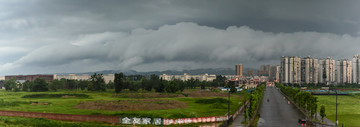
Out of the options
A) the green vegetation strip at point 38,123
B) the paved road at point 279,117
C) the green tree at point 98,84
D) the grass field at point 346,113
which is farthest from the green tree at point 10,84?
the grass field at point 346,113

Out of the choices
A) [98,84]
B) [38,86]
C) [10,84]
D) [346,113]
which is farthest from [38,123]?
[10,84]

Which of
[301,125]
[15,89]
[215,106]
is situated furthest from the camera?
[15,89]

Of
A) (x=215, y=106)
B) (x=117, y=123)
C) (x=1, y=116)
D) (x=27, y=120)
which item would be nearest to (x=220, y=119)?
(x=117, y=123)

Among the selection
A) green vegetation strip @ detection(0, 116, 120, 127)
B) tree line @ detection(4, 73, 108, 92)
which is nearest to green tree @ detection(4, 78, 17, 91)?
tree line @ detection(4, 73, 108, 92)

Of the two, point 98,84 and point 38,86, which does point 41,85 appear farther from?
point 98,84

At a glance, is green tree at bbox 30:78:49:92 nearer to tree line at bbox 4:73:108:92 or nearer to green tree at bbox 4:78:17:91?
tree line at bbox 4:73:108:92

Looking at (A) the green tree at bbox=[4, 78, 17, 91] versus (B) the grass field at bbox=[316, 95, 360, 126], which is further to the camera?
(A) the green tree at bbox=[4, 78, 17, 91]

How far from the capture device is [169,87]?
15475cm

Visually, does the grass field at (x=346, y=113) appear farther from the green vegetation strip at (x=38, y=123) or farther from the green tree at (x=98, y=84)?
the green tree at (x=98, y=84)

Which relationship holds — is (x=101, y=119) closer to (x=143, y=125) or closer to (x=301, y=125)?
(x=143, y=125)

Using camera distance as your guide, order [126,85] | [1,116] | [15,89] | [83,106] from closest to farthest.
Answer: [1,116] < [83,106] < [15,89] < [126,85]

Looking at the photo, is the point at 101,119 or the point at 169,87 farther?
the point at 169,87

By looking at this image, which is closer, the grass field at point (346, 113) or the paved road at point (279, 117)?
the paved road at point (279, 117)

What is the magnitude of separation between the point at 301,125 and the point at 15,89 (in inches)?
5551
